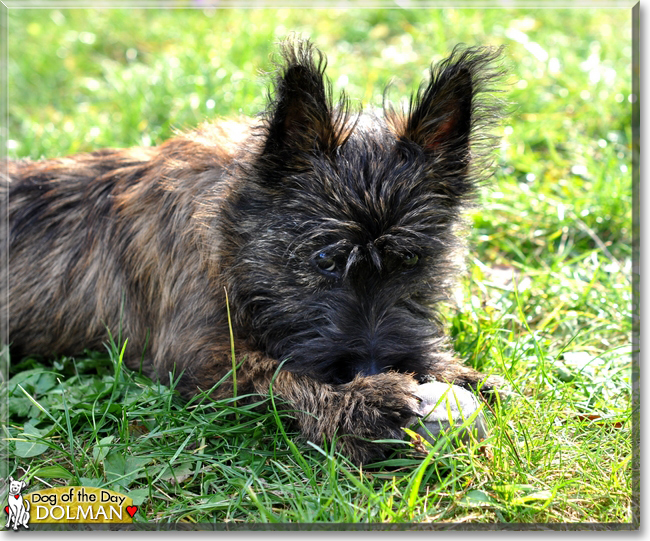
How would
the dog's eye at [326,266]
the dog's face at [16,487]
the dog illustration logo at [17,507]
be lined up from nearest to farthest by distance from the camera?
the dog illustration logo at [17,507], the dog's face at [16,487], the dog's eye at [326,266]

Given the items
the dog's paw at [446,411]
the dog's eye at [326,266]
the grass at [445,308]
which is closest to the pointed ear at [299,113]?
the dog's eye at [326,266]

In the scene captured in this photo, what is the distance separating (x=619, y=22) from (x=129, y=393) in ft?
21.5

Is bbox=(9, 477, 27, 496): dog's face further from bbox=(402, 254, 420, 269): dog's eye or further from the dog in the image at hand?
bbox=(402, 254, 420, 269): dog's eye

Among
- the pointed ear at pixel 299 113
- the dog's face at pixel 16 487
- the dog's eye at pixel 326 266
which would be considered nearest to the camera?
the dog's face at pixel 16 487

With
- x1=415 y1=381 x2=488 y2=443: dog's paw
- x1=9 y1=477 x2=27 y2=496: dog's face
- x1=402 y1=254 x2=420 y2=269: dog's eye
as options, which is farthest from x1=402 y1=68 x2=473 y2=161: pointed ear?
x1=9 y1=477 x2=27 y2=496: dog's face

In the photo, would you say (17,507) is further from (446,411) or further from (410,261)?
(410,261)

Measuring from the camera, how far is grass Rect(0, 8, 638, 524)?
2934 millimetres

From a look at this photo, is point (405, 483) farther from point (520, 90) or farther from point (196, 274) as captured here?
point (520, 90)

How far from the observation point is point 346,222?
3.11m

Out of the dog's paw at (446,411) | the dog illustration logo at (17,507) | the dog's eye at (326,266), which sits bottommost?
the dog illustration logo at (17,507)

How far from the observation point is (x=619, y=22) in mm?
7172

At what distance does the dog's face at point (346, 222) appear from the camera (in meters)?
3.15

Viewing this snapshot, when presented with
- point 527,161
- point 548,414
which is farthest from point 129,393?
point 527,161

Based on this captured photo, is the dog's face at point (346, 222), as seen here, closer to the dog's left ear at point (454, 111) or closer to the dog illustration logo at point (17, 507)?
the dog's left ear at point (454, 111)
